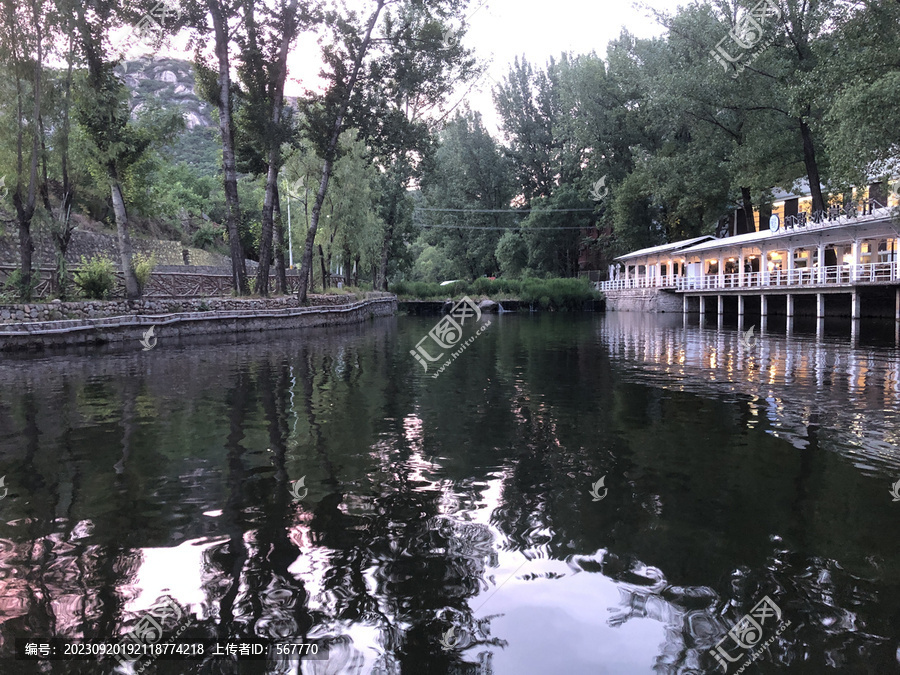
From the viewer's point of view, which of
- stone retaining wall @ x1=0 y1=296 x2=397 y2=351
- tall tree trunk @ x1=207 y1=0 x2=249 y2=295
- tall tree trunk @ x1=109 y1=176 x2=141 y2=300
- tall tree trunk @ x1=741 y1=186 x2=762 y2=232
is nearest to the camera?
stone retaining wall @ x1=0 y1=296 x2=397 y2=351

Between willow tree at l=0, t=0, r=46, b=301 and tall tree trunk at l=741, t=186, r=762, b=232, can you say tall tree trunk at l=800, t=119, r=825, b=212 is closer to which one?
tall tree trunk at l=741, t=186, r=762, b=232

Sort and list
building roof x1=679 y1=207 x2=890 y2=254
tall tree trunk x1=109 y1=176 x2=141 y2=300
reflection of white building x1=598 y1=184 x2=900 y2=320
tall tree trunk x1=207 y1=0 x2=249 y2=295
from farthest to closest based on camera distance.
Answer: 1. reflection of white building x1=598 y1=184 x2=900 y2=320
2. building roof x1=679 y1=207 x2=890 y2=254
3. tall tree trunk x1=207 y1=0 x2=249 y2=295
4. tall tree trunk x1=109 y1=176 x2=141 y2=300

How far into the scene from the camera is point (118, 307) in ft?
68.1

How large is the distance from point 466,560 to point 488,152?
223ft

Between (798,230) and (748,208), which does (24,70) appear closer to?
(798,230)

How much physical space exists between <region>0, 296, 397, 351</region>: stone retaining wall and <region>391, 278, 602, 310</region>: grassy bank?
23.1 metres

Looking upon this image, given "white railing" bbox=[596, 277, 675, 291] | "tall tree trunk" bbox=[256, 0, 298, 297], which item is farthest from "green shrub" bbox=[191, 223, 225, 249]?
"white railing" bbox=[596, 277, 675, 291]

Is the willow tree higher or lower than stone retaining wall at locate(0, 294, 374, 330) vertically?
higher

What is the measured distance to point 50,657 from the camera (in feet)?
10.5

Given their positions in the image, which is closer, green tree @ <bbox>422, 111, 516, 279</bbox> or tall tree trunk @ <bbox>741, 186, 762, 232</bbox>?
tall tree trunk @ <bbox>741, 186, 762, 232</bbox>

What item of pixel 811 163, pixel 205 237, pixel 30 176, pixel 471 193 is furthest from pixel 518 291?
pixel 30 176

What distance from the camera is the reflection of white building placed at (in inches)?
1101

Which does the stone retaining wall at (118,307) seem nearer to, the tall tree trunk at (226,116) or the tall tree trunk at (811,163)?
the tall tree trunk at (226,116)

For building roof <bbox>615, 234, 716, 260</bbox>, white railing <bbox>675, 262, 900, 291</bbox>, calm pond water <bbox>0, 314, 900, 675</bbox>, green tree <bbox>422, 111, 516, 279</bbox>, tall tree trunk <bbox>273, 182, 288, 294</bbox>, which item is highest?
green tree <bbox>422, 111, 516, 279</bbox>
